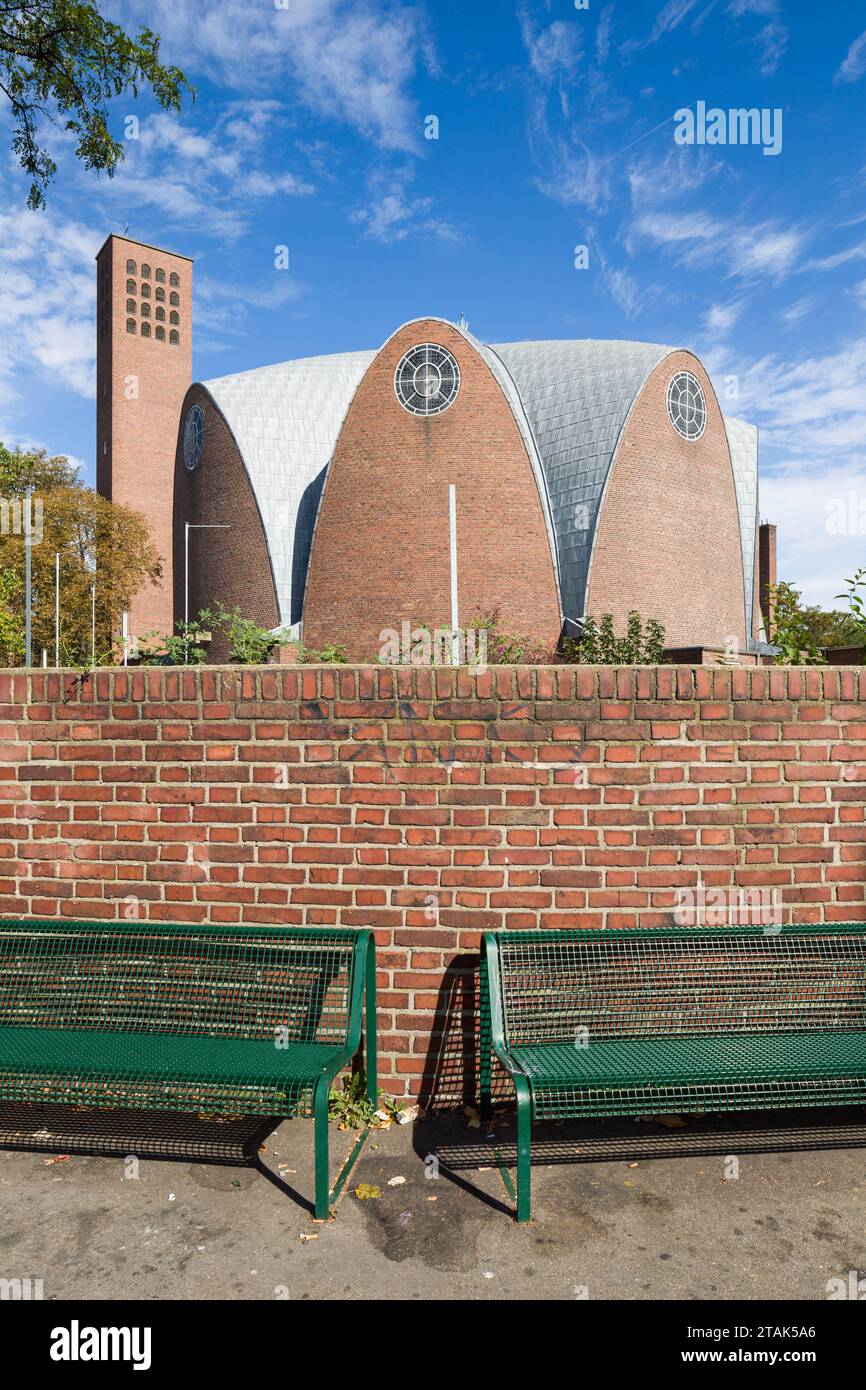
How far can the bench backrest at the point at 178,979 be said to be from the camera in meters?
3.79

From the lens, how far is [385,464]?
33.7 m

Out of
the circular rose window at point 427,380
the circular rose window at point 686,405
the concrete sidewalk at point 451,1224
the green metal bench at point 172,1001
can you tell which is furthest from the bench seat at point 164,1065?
the circular rose window at point 686,405

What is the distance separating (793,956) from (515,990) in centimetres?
129

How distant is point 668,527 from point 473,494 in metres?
8.85

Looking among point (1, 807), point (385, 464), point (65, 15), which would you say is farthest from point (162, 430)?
point (1, 807)

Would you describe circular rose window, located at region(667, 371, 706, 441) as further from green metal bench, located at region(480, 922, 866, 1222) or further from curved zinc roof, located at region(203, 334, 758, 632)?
green metal bench, located at region(480, 922, 866, 1222)

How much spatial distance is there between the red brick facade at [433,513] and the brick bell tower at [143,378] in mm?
27088

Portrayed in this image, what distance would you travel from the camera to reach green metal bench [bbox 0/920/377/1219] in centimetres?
343

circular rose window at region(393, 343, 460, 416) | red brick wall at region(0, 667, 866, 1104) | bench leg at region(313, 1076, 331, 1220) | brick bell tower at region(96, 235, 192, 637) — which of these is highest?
brick bell tower at region(96, 235, 192, 637)

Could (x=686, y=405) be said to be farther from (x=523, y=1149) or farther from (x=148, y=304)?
(x=148, y=304)

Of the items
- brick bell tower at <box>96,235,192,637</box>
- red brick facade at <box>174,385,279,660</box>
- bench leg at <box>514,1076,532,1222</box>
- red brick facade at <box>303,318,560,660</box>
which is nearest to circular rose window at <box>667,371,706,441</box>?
red brick facade at <box>303,318,560,660</box>

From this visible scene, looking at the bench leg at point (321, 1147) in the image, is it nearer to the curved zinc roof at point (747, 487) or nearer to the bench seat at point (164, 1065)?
the bench seat at point (164, 1065)

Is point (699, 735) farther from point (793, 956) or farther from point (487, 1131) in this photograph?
point (487, 1131)

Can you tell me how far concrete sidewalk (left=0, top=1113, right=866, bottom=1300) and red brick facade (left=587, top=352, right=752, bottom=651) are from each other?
30510mm
